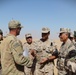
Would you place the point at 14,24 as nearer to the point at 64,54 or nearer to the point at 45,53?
the point at 64,54

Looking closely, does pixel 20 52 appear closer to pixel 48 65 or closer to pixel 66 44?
pixel 66 44

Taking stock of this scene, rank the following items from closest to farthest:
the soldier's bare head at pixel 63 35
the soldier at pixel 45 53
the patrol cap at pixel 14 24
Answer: the patrol cap at pixel 14 24
the soldier's bare head at pixel 63 35
the soldier at pixel 45 53

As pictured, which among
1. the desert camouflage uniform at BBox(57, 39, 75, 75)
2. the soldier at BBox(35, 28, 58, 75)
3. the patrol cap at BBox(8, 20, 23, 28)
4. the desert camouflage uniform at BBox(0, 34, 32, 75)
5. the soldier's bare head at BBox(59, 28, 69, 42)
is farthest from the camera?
the soldier at BBox(35, 28, 58, 75)

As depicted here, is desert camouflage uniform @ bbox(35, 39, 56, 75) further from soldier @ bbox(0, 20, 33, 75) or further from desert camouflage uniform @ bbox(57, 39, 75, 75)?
soldier @ bbox(0, 20, 33, 75)

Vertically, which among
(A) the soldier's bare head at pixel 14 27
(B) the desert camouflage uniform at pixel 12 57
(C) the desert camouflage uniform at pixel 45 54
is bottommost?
(C) the desert camouflage uniform at pixel 45 54

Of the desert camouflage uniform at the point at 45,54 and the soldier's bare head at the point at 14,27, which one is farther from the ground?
the soldier's bare head at the point at 14,27

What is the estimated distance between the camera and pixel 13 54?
5.21 m

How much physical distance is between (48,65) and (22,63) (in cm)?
265

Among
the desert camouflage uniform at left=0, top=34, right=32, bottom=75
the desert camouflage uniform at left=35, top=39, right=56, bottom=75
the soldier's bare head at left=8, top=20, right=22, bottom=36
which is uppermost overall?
the soldier's bare head at left=8, top=20, right=22, bottom=36

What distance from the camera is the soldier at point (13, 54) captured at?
5211mm

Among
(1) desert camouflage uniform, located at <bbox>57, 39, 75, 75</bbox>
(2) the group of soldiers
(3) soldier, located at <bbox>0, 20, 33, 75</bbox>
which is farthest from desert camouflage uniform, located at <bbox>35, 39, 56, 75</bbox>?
(3) soldier, located at <bbox>0, 20, 33, 75</bbox>

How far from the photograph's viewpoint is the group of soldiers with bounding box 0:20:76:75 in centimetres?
527

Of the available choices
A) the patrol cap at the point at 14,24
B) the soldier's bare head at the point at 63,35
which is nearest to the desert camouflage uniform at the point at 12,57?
the patrol cap at the point at 14,24

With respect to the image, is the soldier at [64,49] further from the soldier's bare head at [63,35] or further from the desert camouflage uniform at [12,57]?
the desert camouflage uniform at [12,57]
